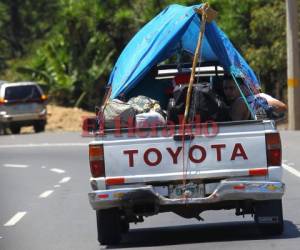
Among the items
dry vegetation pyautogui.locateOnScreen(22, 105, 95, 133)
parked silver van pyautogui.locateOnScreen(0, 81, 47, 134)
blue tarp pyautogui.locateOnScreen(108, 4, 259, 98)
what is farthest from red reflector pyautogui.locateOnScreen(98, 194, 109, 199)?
dry vegetation pyautogui.locateOnScreen(22, 105, 95, 133)

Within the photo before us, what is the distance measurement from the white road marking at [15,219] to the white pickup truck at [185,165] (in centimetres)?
324

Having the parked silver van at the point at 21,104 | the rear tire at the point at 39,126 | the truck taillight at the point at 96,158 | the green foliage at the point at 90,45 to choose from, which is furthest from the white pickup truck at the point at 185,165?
the green foliage at the point at 90,45

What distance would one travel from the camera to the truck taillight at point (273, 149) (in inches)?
420

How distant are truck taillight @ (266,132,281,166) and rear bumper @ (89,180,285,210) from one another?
0.22m

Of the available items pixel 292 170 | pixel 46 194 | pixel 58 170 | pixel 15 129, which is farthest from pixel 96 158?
pixel 15 129

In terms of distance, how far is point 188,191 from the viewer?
1072 cm

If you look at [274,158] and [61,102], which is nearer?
[274,158]

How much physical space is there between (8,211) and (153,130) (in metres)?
5.21

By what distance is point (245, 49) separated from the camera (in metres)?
42.7

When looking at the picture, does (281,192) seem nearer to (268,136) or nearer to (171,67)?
(268,136)

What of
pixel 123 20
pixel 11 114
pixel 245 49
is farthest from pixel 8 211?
pixel 123 20

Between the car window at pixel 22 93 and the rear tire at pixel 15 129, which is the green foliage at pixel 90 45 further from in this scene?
the car window at pixel 22 93

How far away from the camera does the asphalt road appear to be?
11.2 meters

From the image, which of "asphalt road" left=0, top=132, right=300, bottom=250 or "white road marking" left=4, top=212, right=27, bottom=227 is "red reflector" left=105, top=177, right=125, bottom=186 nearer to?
"asphalt road" left=0, top=132, right=300, bottom=250
